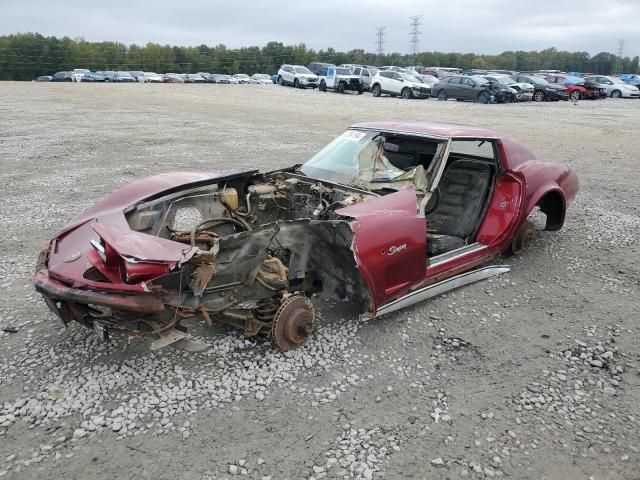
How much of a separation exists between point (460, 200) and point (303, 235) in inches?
95.9

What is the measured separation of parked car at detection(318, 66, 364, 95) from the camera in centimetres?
2766

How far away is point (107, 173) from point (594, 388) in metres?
7.87

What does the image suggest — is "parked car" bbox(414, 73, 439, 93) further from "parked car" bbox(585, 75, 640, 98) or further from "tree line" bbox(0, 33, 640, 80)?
"tree line" bbox(0, 33, 640, 80)

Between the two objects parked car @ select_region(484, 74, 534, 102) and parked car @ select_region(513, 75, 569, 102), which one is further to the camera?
parked car @ select_region(513, 75, 569, 102)

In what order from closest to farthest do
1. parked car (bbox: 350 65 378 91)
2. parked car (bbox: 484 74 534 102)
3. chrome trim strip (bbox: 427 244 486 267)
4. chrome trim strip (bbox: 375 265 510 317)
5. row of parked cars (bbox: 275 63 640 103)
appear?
chrome trim strip (bbox: 375 265 510 317) → chrome trim strip (bbox: 427 244 486 267) → row of parked cars (bbox: 275 63 640 103) → parked car (bbox: 484 74 534 102) → parked car (bbox: 350 65 378 91)

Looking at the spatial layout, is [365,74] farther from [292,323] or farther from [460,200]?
[292,323]

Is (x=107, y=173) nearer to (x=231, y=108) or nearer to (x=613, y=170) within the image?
(x=613, y=170)

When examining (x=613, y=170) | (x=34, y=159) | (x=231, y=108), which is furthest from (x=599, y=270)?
(x=231, y=108)

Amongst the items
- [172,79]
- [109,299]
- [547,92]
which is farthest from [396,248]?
[172,79]

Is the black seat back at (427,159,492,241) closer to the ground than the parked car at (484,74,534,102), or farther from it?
closer to the ground

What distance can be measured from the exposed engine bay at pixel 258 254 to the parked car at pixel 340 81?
24.5 m

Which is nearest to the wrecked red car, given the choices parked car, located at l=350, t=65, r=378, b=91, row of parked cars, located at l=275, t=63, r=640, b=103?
row of parked cars, located at l=275, t=63, r=640, b=103

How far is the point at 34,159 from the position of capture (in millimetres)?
9820

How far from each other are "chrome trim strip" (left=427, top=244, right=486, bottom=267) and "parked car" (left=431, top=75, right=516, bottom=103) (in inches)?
814
